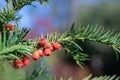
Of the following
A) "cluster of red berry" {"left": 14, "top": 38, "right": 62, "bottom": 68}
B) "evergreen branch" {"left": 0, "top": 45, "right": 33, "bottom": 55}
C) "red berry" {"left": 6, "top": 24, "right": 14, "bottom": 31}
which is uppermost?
"red berry" {"left": 6, "top": 24, "right": 14, "bottom": 31}

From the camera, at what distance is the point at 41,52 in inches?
19.1

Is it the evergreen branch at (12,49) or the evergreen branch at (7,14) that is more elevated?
the evergreen branch at (7,14)

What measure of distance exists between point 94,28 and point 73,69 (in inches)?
166

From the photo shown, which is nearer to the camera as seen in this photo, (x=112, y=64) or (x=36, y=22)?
(x=112, y=64)

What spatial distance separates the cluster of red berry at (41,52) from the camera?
0.47 meters

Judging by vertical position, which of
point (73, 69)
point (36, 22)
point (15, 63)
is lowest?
point (73, 69)

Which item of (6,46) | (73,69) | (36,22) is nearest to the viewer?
(6,46)

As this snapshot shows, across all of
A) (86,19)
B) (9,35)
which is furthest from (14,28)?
(86,19)

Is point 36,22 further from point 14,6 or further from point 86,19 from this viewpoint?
point 14,6

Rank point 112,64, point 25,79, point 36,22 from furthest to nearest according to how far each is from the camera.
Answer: point 36,22 → point 112,64 → point 25,79

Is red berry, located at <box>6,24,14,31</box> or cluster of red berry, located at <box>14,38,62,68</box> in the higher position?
red berry, located at <box>6,24,14,31</box>

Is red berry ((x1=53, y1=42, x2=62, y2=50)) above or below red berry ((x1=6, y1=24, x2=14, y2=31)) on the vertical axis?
below

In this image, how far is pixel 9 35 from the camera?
478 millimetres

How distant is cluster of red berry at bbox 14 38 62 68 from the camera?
47cm
